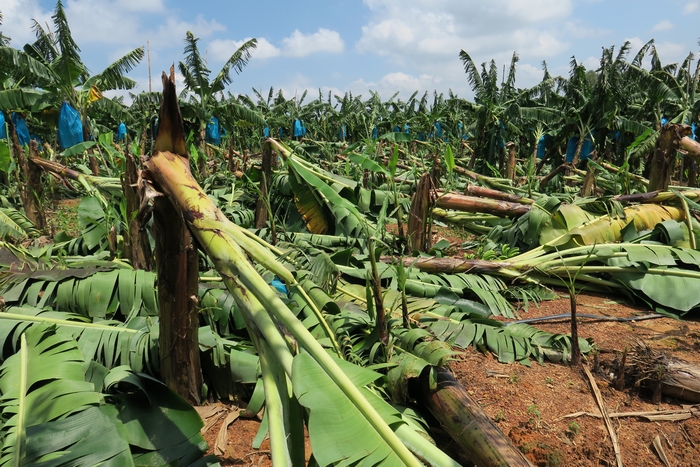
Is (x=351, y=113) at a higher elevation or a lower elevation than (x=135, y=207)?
higher

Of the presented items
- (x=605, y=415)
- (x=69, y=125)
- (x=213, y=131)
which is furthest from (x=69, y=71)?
(x=605, y=415)

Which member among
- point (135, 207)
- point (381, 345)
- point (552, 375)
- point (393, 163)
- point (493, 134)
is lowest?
point (552, 375)

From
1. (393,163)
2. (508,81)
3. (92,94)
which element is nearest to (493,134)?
(508,81)

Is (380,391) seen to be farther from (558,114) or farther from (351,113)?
(351,113)

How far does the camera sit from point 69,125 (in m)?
10.5

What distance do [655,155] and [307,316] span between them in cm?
564

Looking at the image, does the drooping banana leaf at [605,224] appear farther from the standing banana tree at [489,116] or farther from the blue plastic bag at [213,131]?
the blue plastic bag at [213,131]

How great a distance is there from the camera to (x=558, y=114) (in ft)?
43.5

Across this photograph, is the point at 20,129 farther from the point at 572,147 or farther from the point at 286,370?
the point at 572,147

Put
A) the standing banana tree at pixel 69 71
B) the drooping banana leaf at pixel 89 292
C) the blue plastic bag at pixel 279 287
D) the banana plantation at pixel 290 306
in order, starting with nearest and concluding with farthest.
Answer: the banana plantation at pixel 290 306
the blue plastic bag at pixel 279 287
the drooping banana leaf at pixel 89 292
the standing banana tree at pixel 69 71

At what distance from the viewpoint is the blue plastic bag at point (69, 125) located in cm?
1041

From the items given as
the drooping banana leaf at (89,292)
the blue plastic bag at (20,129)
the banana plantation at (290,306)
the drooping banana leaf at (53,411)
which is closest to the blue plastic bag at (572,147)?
the banana plantation at (290,306)

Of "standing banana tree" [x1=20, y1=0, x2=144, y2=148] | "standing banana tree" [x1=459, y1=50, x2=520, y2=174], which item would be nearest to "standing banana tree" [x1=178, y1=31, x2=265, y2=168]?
"standing banana tree" [x1=20, y1=0, x2=144, y2=148]

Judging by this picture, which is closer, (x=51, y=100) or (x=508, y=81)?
(x=51, y=100)
